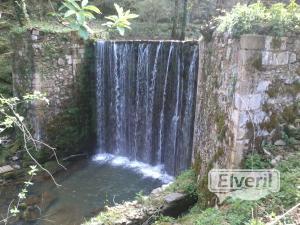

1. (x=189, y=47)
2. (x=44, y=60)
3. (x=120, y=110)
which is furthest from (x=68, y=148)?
(x=189, y=47)

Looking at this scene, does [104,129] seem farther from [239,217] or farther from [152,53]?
[239,217]

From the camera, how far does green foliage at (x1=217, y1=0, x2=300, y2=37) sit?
3812 mm

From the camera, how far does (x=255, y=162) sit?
151 inches

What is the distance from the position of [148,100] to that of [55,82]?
Answer: 2.47 metres

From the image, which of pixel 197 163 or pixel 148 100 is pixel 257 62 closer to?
pixel 197 163

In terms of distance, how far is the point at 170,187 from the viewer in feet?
17.6

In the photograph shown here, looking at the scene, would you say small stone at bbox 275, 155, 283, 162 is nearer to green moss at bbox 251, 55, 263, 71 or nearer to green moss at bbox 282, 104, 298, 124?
green moss at bbox 282, 104, 298, 124

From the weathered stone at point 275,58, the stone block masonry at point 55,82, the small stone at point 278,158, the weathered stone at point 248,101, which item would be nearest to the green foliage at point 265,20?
the weathered stone at point 275,58

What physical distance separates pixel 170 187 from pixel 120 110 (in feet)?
13.4

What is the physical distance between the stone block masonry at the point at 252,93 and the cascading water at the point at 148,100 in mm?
2610

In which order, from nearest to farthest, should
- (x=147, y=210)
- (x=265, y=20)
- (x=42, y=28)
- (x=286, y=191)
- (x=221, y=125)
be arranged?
(x=286, y=191), (x=265, y=20), (x=221, y=125), (x=147, y=210), (x=42, y=28)

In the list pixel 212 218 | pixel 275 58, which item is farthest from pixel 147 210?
pixel 275 58

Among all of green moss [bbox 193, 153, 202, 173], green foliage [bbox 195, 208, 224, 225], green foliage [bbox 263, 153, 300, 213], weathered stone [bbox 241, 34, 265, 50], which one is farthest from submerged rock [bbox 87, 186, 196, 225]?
weathered stone [bbox 241, 34, 265, 50]

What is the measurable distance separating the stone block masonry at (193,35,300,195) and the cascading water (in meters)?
2.61
